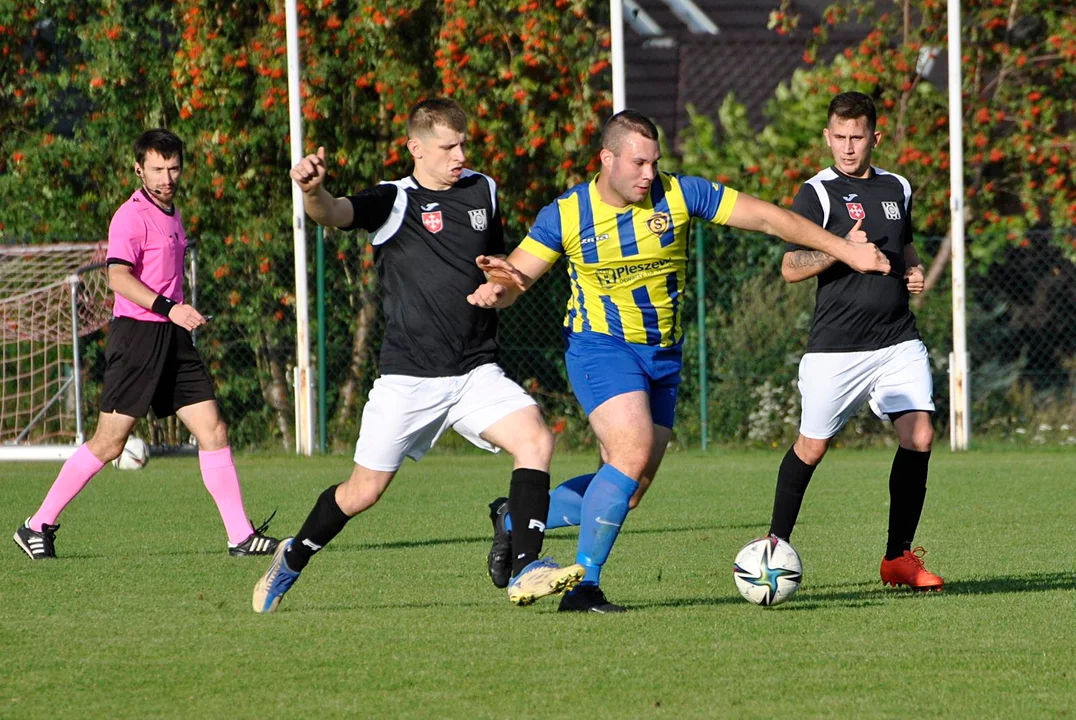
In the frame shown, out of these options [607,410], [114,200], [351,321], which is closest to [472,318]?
[607,410]

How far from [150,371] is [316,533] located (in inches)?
101

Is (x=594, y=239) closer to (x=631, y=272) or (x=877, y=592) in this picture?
(x=631, y=272)

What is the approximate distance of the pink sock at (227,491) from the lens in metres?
8.57

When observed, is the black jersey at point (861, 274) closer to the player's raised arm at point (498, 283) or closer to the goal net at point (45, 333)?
the player's raised arm at point (498, 283)

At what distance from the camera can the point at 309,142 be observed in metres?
16.6

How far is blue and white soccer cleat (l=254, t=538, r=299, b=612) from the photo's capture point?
6461 millimetres

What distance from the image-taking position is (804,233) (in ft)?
21.3

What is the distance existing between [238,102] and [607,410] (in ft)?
36.1

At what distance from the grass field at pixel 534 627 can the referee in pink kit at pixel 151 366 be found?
0.87 feet

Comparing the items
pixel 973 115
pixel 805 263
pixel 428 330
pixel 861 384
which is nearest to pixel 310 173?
pixel 428 330

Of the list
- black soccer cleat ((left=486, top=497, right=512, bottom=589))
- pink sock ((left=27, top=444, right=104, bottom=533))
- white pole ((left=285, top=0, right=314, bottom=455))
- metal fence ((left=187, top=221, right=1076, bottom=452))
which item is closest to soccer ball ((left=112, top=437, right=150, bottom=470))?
white pole ((left=285, top=0, right=314, bottom=455))

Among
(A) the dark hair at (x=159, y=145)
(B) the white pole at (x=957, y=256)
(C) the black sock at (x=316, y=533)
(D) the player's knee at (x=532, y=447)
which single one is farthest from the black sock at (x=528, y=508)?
(B) the white pole at (x=957, y=256)

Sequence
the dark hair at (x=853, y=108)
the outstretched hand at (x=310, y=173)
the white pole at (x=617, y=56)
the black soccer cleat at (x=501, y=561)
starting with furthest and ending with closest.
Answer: the white pole at (x=617, y=56) < the dark hair at (x=853, y=108) < the black soccer cleat at (x=501, y=561) < the outstretched hand at (x=310, y=173)

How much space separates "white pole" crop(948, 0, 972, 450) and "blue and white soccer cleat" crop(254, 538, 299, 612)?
1008 centimetres
